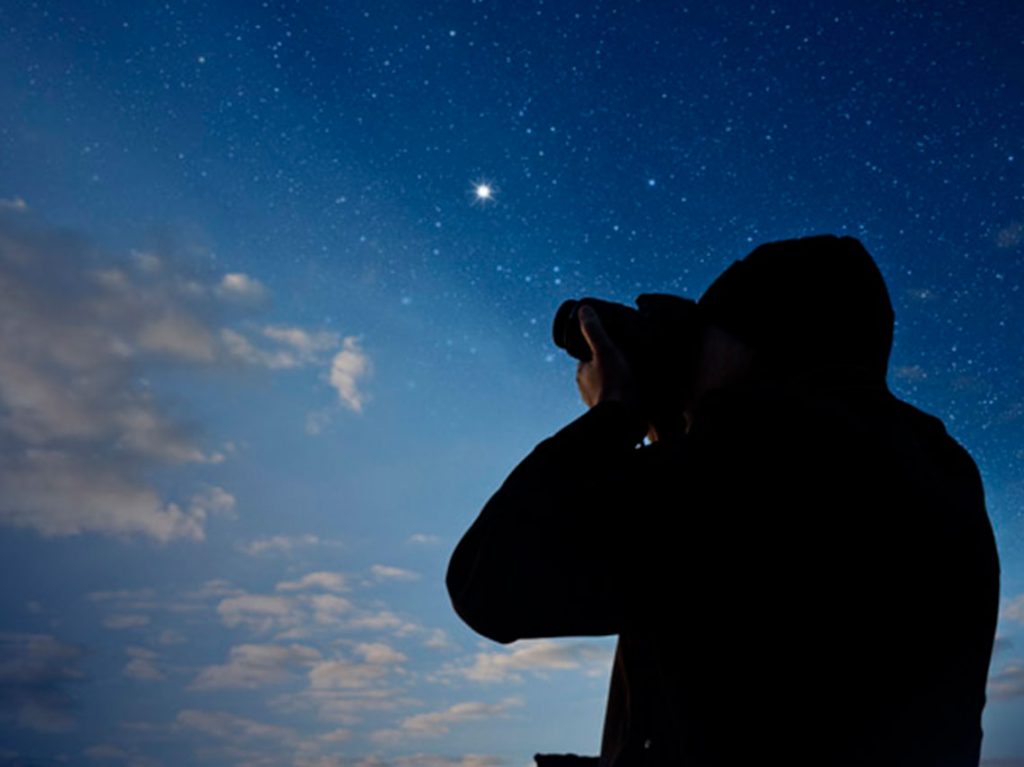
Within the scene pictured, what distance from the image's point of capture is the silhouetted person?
926mm

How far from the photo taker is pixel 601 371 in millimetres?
1354

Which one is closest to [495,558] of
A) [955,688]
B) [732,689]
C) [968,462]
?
[732,689]

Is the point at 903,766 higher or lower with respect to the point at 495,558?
lower

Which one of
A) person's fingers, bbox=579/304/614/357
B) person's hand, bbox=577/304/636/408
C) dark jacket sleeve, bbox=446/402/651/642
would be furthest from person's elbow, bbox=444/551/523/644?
person's fingers, bbox=579/304/614/357

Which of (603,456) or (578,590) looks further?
(603,456)

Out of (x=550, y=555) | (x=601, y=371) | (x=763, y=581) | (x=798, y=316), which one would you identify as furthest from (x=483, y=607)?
(x=798, y=316)

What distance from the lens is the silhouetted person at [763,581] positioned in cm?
93

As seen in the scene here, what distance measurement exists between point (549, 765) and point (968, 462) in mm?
839

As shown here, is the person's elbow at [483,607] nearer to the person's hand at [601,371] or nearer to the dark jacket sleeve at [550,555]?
the dark jacket sleeve at [550,555]

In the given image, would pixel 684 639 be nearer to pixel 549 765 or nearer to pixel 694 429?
pixel 694 429

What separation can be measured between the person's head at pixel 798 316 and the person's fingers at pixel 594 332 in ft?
0.58

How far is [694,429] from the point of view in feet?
3.47

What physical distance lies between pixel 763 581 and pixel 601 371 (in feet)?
1.66

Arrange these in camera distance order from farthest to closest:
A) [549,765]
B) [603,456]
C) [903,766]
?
[549,765], [603,456], [903,766]
